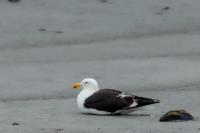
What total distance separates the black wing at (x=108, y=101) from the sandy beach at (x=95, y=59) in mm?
178

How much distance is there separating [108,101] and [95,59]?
403 cm

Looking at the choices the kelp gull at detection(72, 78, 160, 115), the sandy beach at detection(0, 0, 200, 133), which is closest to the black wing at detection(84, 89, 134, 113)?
the kelp gull at detection(72, 78, 160, 115)

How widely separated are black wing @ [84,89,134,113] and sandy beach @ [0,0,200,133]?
178 millimetres

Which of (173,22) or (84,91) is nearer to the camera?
(84,91)

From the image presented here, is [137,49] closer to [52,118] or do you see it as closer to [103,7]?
[103,7]

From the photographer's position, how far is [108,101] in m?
10.3

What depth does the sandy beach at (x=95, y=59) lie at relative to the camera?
31.2 ft

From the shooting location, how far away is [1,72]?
43.4ft

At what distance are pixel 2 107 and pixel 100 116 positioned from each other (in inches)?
49.3

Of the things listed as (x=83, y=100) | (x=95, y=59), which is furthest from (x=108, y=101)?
(x=95, y=59)

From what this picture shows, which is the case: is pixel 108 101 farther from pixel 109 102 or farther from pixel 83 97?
pixel 83 97

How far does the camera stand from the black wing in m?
10.2

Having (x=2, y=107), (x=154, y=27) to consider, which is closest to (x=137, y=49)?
(x=154, y=27)

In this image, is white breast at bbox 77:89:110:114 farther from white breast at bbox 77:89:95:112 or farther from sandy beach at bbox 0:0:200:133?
sandy beach at bbox 0:0:200:133
